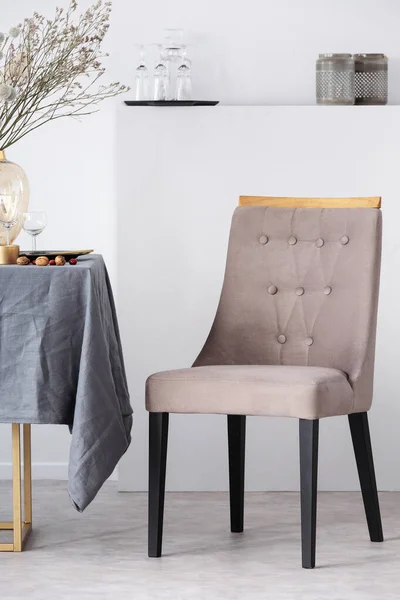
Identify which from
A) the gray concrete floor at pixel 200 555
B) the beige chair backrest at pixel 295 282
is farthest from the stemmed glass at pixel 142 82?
the gray concrete floor at pixel 200 555

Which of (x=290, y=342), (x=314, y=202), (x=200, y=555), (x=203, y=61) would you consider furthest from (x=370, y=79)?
(x=200, y=555)

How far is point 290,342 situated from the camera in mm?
2764

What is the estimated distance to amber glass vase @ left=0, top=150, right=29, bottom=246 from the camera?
8.48 feet

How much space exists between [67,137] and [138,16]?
1.55 ft

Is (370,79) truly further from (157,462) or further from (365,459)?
(157,462)

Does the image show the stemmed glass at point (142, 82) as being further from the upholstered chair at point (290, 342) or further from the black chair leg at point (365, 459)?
the black chair leg at point (365, 459)

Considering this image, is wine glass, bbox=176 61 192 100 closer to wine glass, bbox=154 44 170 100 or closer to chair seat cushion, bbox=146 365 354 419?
wine glass, bbox=154 44 170 100

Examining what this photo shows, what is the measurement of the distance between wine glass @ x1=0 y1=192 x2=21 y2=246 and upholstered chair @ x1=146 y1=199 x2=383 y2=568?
0.54 meters

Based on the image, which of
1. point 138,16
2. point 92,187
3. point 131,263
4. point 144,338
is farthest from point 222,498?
point 138,16

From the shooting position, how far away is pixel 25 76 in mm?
2623

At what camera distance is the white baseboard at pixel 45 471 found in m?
3.50

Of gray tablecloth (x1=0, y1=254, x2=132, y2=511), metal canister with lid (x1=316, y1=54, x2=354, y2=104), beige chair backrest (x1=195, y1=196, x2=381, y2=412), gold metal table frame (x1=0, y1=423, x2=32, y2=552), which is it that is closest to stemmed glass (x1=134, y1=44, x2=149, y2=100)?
metal canister with lid (x1=316, y1=54, x2=354, y2=104)

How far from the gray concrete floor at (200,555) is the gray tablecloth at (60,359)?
0.21 m

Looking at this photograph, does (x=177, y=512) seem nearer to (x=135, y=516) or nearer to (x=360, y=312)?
(x=135, y=516)
